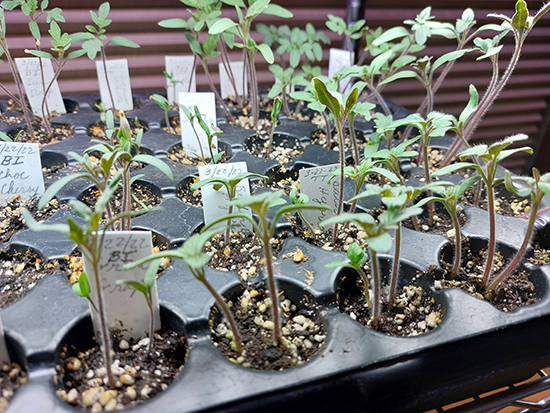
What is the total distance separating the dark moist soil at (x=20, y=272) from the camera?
2.83 feet

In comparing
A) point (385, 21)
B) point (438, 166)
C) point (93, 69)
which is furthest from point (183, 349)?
point (385, 21)

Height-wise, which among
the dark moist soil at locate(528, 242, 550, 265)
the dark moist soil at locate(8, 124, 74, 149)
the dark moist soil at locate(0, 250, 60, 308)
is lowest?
the dark moist soil at locate(528, 242, 550, 265)

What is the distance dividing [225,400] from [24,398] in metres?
0.32

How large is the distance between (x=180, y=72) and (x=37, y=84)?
1.72ft

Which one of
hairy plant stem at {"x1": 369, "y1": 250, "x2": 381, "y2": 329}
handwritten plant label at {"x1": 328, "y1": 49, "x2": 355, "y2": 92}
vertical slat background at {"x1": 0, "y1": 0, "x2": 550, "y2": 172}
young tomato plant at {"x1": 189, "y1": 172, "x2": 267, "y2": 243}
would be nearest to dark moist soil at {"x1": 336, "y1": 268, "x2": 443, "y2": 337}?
hairy plant stem at {"x1": 369, "y1": 250, "x2": 381, "y2": 329}

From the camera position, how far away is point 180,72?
1638mm

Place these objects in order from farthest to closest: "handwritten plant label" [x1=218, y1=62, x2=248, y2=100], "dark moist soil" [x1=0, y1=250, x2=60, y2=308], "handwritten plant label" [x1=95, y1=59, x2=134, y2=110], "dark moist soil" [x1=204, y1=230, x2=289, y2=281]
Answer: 1. "handwritten plant label" [x1=218, y1=62, x2=248, y2=100]
2. "handwritten plant label" [x1=95, y1=59, x2=134, y2=110]
3. "dark moist soil" [x1=204, y1=230, x2=289, y2=281]
4. "dark moist soil" [x1=0, y1=250, x2=60, y2=308]

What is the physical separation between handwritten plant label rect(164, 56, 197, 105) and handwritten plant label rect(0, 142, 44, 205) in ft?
2.12

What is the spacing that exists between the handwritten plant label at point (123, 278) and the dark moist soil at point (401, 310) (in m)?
0.43

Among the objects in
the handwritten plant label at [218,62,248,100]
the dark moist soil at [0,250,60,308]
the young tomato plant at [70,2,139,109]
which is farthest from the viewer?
the handwritten plant label at [218,62,248,100]

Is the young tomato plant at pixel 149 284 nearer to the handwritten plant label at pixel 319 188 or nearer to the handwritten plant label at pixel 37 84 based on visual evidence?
the handwritten plant label at pixel 319 188

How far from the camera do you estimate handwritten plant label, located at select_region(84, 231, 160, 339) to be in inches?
27.1

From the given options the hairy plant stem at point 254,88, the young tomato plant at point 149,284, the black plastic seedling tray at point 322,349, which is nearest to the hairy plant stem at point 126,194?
the black plastic seedling tray at point 322,349

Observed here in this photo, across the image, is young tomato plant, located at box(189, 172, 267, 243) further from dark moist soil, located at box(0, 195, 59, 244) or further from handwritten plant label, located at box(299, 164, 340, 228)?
dark moist soil, located at box(0, 195, 59, 244)
